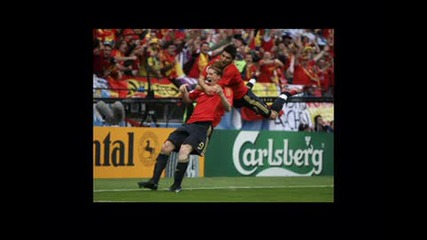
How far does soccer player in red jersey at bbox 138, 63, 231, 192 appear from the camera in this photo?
12188mm

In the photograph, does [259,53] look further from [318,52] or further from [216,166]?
[216,166]

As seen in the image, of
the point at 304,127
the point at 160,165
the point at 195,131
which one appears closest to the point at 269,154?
the point at 304,127

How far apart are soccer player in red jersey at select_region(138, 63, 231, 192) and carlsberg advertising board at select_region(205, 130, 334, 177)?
409 cm

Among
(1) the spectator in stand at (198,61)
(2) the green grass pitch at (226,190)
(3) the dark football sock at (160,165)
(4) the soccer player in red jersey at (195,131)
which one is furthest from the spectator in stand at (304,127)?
(3) the dark football sock at (160,165)

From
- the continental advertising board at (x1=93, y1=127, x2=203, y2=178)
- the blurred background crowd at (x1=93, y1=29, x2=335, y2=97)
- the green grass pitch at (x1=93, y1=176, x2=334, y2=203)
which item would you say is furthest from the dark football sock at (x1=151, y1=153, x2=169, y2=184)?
the blurred background crowd at (x1=93, y1=29, x2=335, y2=97)

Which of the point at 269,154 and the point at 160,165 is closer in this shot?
the point at 160,165

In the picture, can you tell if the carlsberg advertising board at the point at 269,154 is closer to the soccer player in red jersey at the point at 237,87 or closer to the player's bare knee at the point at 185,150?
the soccer player in red jersey at the point at 237,87

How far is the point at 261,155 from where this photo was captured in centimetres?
1730

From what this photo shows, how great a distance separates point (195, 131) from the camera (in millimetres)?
12320

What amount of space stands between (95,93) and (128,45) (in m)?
1.29

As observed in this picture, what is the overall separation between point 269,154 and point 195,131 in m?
5.19

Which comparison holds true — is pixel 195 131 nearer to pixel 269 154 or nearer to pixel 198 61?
pixel 198 61

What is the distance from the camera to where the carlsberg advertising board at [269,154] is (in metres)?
16.9

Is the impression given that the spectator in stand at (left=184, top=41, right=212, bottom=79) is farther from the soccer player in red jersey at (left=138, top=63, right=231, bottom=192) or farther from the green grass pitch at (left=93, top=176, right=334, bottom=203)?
the soccer player in red jersey at (left=138, top=63, right=231, bottom=192)
